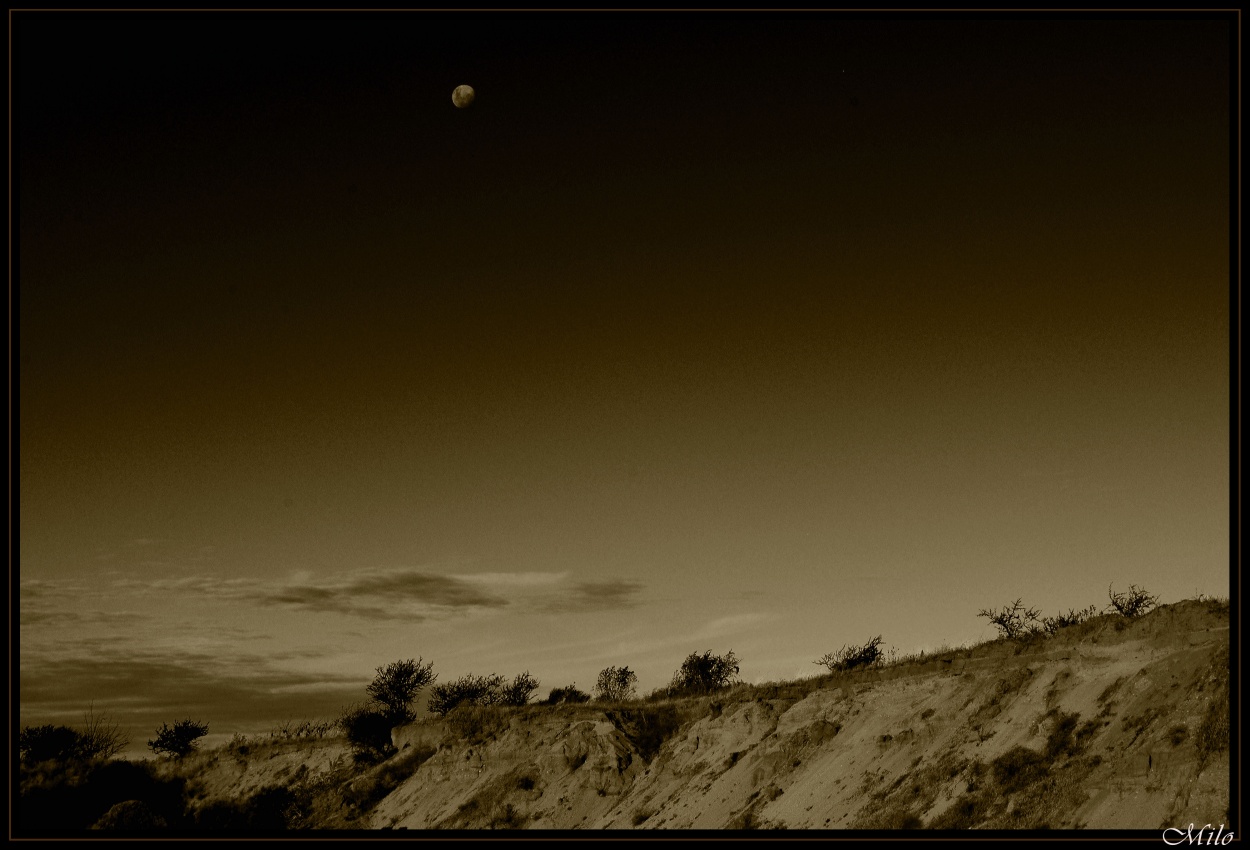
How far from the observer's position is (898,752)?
33375 millimetres

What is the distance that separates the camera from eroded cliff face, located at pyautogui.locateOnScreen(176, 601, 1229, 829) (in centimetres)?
2534

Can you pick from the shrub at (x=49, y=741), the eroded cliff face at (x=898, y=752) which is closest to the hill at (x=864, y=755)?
the eroded cliff face at (x=898, y=752)

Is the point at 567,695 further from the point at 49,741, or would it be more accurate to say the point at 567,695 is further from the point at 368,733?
the point at 49,741

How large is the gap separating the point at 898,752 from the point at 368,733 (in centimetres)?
4099

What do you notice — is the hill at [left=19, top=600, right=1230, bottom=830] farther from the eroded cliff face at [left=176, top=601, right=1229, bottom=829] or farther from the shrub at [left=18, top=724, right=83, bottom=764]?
the shrub at [left=18, top=724, right=83, bottom=764]

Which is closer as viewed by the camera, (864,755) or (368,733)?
(864,755)

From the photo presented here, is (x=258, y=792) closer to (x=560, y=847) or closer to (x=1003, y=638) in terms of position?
(x=560, y=847)

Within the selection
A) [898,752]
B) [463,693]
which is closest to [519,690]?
[463,693]

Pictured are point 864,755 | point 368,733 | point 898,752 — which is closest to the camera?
point 898,752

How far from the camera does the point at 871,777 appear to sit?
32719 mm

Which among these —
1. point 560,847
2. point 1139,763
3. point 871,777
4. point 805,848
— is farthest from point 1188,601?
point 560,847

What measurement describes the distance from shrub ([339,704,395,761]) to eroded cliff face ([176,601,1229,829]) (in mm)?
5312

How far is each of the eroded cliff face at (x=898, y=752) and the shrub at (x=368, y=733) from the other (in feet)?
17.4

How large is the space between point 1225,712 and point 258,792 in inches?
2177
